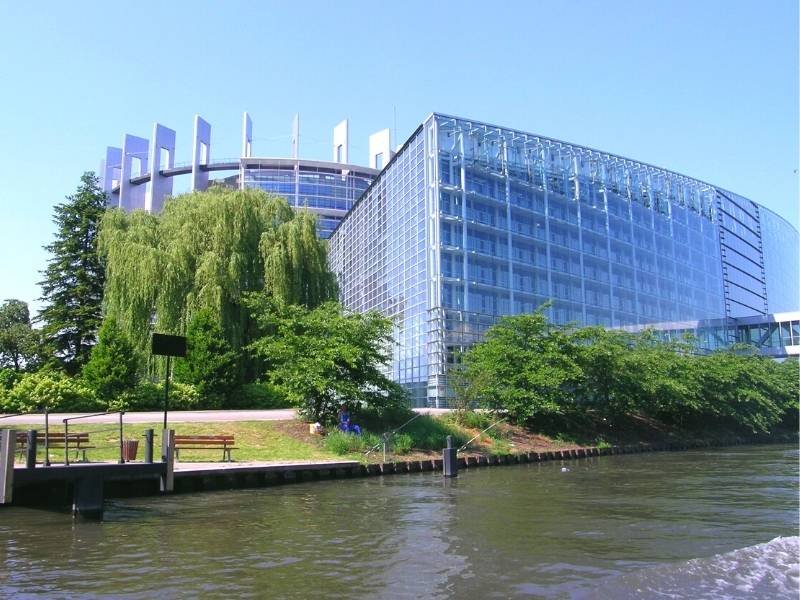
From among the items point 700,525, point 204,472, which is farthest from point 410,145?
point 700,525

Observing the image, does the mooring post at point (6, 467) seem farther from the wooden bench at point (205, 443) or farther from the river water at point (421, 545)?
the wooden bench at point (205, 443)

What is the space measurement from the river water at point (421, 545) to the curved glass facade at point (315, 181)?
8844cm

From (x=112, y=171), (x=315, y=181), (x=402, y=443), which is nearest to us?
(x=402, y=443)

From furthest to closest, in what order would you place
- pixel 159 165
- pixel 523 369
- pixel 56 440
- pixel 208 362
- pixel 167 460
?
pixel 159 165
pixel 523 369
pixel 208 362
pixel 56 440
pixel 167 460

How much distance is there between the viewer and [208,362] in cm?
3064

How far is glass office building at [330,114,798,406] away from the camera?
133 feet

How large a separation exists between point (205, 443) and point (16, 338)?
35.2 metres

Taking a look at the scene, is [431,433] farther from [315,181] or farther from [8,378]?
[315,181]

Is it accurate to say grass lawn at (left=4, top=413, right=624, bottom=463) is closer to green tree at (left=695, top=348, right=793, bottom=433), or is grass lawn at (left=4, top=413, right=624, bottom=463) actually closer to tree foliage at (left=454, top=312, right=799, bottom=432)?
tree foliage at (left=454, top=312, right=799, bottom=432)

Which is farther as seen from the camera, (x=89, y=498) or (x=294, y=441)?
(x=294, y=441)

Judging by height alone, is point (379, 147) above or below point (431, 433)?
above

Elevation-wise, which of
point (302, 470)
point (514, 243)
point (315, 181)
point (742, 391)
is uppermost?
point (315, 181)

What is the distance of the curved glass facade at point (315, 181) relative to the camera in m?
102

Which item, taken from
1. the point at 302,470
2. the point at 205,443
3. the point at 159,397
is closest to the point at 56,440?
the point at 205,443
